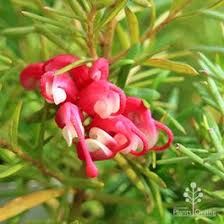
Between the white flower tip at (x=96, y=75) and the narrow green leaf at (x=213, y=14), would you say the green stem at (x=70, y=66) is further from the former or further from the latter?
the narrow green leaf at (x=213, y=14)

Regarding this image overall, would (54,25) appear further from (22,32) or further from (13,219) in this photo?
(13,219)

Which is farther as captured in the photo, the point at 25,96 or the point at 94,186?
the point at 25,96

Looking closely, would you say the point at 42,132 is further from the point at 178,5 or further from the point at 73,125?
the point at 178,5

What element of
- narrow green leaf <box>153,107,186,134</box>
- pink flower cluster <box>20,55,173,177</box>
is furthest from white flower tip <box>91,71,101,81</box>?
narrow green leaf <box>153,107,186,134</box>

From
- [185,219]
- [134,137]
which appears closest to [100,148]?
[134,137]

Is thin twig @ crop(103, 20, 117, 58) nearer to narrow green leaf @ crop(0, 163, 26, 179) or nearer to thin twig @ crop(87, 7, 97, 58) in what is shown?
thin twig @ crop(87, 7, 97, 58)

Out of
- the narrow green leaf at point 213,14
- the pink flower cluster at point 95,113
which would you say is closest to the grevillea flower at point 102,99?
the pink flower cluster at point 95,113

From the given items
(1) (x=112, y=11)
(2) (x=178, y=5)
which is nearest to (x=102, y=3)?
(1) (x=112, y=11)

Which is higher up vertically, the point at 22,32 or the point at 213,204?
the point at 22,32
